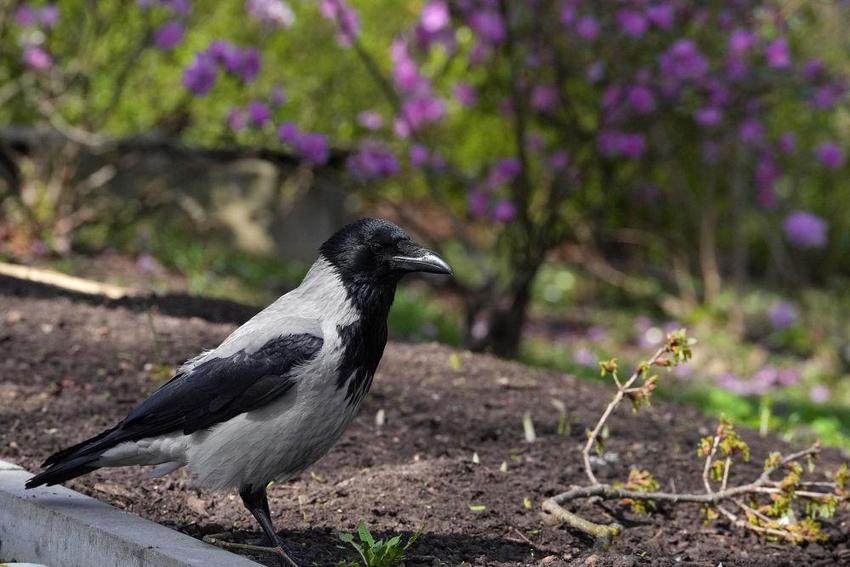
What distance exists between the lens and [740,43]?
7059mm

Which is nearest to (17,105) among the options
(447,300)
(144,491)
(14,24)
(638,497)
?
(14,24)

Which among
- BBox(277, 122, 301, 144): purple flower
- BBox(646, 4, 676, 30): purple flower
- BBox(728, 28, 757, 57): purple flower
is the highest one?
BBox(646, 4, 676, 30): purple flower

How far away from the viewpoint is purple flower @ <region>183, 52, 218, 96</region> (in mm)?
6875

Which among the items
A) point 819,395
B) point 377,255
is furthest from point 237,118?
point 377,255

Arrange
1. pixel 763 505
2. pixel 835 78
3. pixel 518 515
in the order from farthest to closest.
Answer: pixel 835 78 → pixel 763 505 → pixel 518 515

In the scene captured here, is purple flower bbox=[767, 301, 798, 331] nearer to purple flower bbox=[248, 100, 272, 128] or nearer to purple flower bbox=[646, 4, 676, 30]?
purple flower bbox=[646, 4, 676, 30]

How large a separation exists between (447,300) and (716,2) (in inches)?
132

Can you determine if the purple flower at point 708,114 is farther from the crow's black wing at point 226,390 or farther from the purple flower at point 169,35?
the crow's black wing at point 226,390

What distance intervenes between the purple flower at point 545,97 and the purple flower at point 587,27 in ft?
3.47

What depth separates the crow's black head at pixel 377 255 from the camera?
314 centimetres

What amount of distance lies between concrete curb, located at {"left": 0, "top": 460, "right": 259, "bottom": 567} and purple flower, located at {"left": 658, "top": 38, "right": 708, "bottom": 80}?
14.5ft

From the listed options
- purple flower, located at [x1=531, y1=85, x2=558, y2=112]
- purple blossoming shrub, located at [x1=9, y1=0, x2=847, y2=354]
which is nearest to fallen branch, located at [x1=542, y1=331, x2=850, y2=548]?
purple blossoming shrub, located at [x1=9, y1=0, x2=847, y2=354]

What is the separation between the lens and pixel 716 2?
7547 millimetres

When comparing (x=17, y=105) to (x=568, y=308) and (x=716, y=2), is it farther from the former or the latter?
(x=716, y=2)
